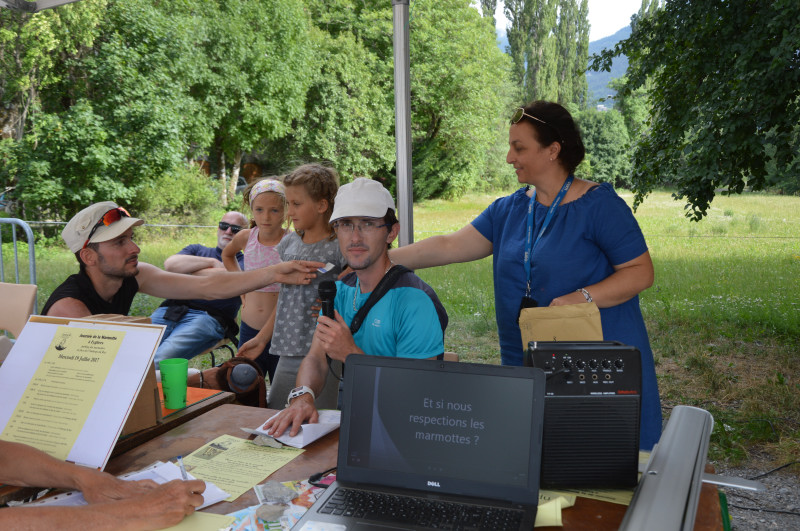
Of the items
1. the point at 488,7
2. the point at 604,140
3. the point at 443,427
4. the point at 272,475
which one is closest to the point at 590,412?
the point at 443,427

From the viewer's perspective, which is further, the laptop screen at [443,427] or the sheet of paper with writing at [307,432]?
the sheet of paper with writing at [307,432]

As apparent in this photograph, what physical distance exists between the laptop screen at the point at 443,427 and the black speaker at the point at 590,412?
0.07 metres

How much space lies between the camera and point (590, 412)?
4.10 feet

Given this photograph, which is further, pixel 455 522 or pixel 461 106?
pixel 461 106

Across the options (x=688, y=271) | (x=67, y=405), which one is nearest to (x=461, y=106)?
(x=688, y=271)

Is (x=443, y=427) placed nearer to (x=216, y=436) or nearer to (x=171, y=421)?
(x=216, y=436)

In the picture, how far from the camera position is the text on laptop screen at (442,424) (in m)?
1.20

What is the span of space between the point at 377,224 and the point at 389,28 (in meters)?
13.6

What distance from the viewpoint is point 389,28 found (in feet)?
47.2

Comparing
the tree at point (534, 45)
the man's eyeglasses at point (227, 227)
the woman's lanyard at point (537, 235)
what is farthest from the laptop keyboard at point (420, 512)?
the tree at point (534, 45)

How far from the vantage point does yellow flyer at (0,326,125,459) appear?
1.45m

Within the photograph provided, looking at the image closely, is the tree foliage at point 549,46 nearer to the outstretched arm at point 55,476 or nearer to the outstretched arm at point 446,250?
the outstretched arm at point 446,250

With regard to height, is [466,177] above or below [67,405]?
above

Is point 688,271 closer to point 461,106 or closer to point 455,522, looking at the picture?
point 461,106
